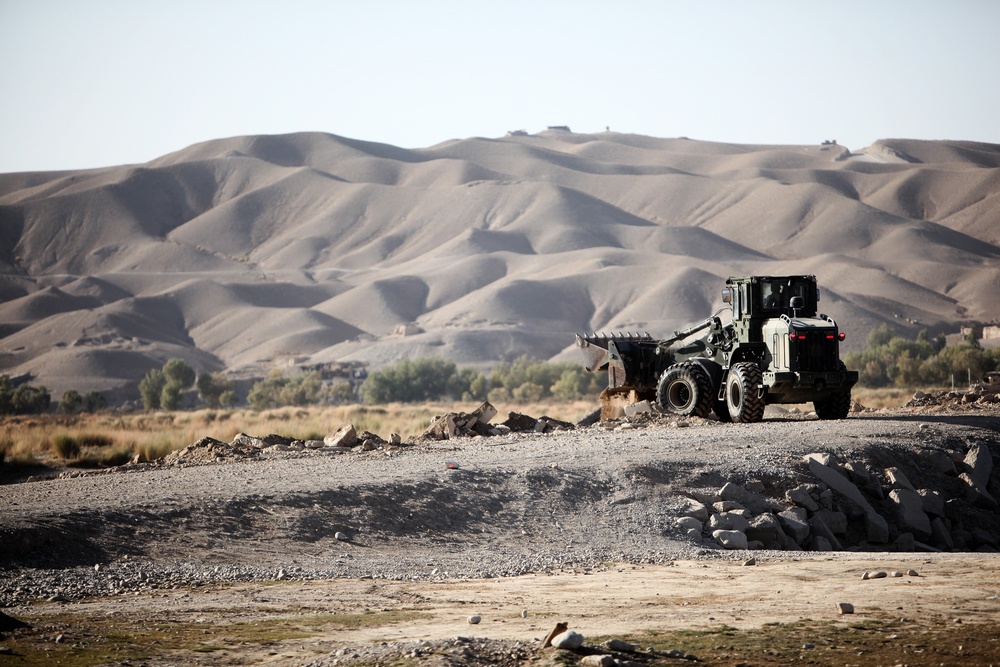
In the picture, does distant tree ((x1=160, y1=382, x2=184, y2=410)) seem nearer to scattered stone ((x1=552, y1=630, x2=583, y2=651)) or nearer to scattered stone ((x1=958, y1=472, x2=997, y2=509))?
scattered stone ((x1=958, y1=472, x2=997, y2=509))

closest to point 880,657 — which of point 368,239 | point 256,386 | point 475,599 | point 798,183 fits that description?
point 475,599

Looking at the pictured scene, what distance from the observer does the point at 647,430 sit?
70.0ft

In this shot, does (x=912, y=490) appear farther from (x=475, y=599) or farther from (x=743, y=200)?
(x=743, y=200)

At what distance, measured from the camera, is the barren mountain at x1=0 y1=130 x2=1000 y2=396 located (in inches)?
4695

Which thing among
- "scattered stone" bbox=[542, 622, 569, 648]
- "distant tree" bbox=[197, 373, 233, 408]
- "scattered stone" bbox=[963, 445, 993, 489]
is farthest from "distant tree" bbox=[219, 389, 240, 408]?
"scattered stone" bbox=[542, 622, 569, 648]

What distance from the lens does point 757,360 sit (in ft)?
74.3

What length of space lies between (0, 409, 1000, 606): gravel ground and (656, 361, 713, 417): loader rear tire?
3.01m

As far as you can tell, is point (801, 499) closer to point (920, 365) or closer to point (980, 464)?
point (980, 464)

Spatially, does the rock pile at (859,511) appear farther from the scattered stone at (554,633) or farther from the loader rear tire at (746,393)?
the scattered stone at (554,633)

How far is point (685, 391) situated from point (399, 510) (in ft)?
33.8

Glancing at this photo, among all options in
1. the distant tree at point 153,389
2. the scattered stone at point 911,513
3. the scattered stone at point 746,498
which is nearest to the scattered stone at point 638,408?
the scattered stone at point 911,513

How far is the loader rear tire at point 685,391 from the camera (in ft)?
76.1

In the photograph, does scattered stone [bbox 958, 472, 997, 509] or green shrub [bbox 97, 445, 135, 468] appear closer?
scattered stone [bbox 958, 472, 997, 509]

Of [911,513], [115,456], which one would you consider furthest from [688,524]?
[115,456]
